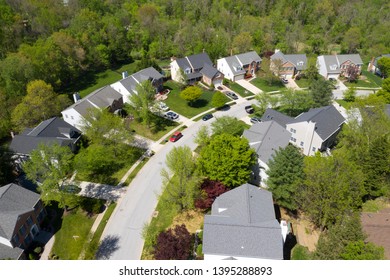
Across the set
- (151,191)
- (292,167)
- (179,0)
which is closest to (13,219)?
(151,191)

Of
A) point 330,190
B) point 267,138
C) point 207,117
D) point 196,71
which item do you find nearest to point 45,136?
point 207,117

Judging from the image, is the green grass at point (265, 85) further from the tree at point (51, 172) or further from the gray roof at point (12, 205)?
the gray roof at point (12, 205)

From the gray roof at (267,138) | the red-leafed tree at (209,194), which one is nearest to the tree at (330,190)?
the gray roof at (267,138)

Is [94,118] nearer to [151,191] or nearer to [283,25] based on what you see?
[151,191]

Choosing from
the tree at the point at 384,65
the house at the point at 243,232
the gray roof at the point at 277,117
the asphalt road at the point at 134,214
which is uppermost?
the house at the point at 243,232

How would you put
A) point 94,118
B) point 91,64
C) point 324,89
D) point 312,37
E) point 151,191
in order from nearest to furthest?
1. point 151,191
2. point 94,118
3. point 324,89
4. point 91,64
5. point 312,37
